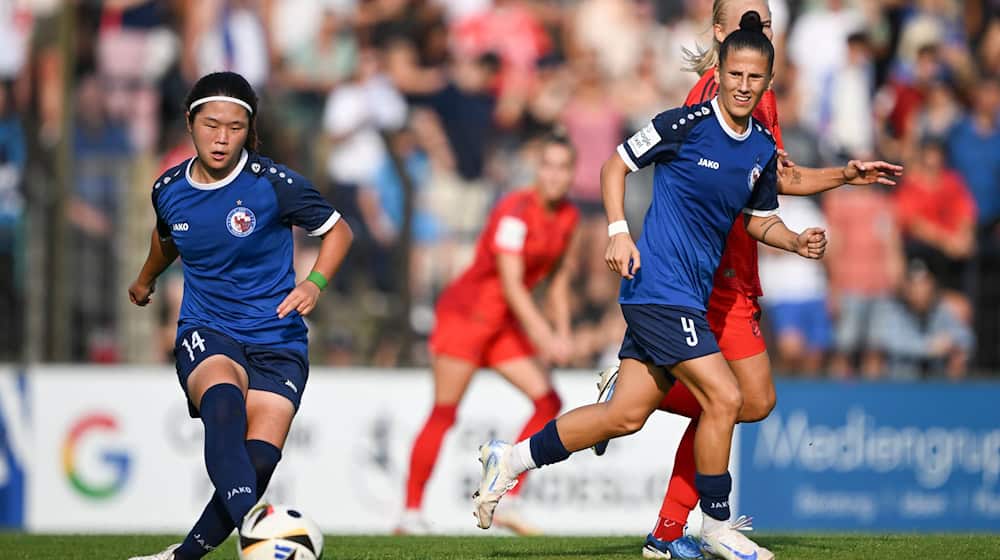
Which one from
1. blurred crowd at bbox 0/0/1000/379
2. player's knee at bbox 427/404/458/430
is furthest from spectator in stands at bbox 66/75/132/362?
player's knee at bbox 427/404/458/430

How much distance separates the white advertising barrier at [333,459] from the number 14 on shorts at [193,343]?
5.71m

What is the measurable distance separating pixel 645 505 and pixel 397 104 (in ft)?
15.2

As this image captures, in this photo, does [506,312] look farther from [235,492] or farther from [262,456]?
[235,492]

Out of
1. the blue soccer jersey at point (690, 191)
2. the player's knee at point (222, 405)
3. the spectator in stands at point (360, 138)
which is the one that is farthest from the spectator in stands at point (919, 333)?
the player's knee at point (222, 405)

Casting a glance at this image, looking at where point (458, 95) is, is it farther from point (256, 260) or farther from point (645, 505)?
point (256, 260)

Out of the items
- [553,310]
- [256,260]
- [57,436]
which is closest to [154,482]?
[57,436]

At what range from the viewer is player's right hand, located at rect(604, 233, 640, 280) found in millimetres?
6391

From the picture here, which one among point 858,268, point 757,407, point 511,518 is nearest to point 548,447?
Result: point 757,407

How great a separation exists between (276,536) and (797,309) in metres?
8.52

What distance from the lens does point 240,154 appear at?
6.65 metres

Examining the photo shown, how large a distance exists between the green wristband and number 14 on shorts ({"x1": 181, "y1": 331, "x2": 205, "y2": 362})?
536mm

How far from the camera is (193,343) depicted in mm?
6445

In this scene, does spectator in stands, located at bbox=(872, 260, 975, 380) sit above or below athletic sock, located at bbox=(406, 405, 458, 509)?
above

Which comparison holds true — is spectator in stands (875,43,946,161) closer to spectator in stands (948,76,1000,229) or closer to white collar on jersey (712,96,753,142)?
spectator in stands (948,76,1000,229)
